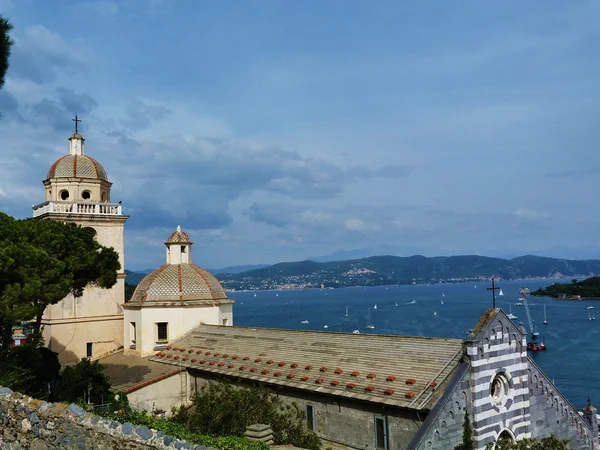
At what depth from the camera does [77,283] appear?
2488 centimetres

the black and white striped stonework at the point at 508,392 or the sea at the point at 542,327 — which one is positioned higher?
the black and white striped stonework at the point at 508,392

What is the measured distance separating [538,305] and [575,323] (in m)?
59.7

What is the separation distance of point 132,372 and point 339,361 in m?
14.8

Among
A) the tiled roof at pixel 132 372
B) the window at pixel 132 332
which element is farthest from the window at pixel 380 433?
the window at pixel 132 332

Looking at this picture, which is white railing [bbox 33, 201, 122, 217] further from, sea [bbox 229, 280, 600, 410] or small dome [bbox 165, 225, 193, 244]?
sea [bbox 229, 280, 600, 410]

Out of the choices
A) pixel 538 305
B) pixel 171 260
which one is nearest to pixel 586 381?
pixel 171 260

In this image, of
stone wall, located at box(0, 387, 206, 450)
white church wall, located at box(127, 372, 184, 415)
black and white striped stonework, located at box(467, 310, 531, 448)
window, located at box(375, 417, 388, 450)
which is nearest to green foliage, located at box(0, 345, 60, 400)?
white church wall, located at box(127, 372, 184, 415)

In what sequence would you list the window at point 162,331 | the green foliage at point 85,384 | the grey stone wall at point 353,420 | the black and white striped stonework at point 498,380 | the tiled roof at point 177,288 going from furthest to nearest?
the tiled roof at point 177,288 → the window at point 162,331 → the green foliage at point 85,384 → the black and white striped stonework at point 498,380 → the grey stone wall at point 353,420

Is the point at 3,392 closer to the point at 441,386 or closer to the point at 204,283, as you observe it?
the point at 441,386

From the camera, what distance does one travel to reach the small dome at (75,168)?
38969 millimetres

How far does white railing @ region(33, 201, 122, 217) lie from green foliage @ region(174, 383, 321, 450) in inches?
759

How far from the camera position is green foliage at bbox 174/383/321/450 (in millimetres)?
20938

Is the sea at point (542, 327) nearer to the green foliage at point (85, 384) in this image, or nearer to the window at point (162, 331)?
the window at point (162, 331)

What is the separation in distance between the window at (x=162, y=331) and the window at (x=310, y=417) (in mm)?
16087
